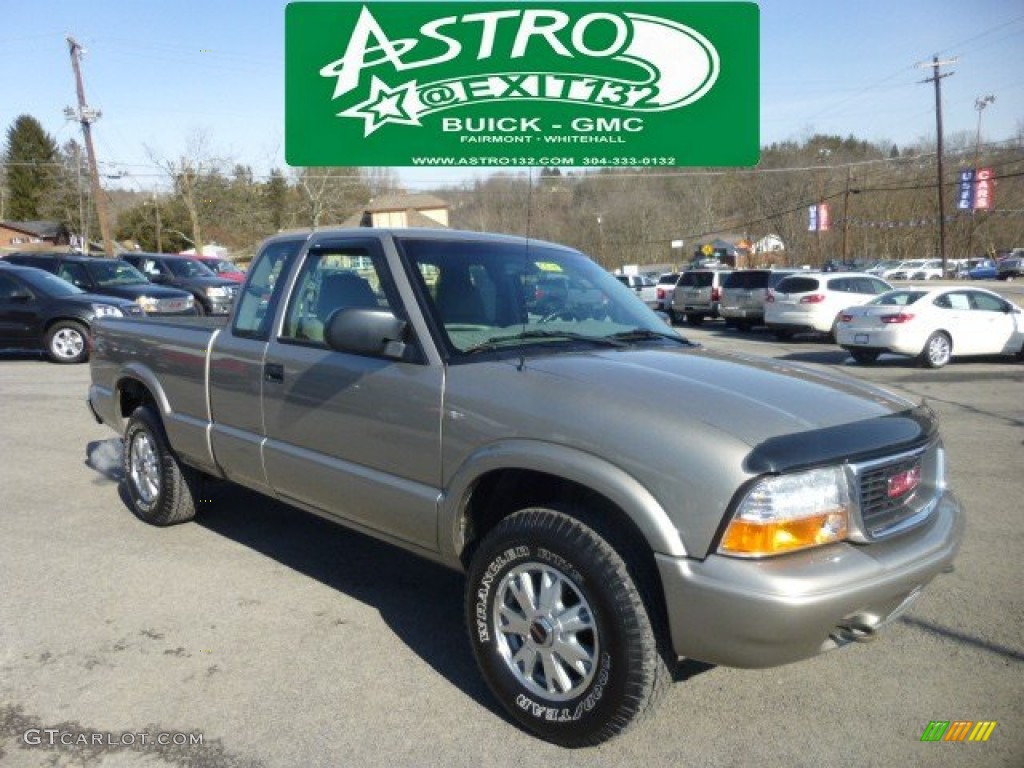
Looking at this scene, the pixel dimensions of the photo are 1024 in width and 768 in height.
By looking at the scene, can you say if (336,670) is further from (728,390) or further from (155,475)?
(155,475)

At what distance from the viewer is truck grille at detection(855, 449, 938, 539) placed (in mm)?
2654

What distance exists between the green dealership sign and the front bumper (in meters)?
8.53

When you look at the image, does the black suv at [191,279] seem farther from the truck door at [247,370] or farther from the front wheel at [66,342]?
the truck door at [247,370]

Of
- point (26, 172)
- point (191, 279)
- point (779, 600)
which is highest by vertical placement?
point (26, 172)

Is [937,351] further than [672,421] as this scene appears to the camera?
Yes

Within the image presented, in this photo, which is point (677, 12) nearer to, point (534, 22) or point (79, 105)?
point (534, 22)

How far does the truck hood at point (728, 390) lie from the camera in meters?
2.66

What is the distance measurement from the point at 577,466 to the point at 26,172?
9714 centimetres

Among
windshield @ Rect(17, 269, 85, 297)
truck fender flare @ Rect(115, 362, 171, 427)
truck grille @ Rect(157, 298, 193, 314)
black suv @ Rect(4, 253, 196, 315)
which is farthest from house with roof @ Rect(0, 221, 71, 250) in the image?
truck fender flare @ Rect(115, 362, 171, 427)

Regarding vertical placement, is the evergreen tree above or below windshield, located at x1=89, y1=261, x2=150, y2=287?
above

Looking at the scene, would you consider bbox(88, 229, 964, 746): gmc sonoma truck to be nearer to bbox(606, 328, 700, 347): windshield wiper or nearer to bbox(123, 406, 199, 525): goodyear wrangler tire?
bbox(606, 328, 700, 347): windshield wiper

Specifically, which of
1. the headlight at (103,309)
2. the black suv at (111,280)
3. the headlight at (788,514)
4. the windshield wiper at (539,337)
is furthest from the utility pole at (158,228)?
the headlight at (788,514)

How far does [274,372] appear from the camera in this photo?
4094mm

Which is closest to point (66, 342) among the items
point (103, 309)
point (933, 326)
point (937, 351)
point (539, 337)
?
point (103, 309)
